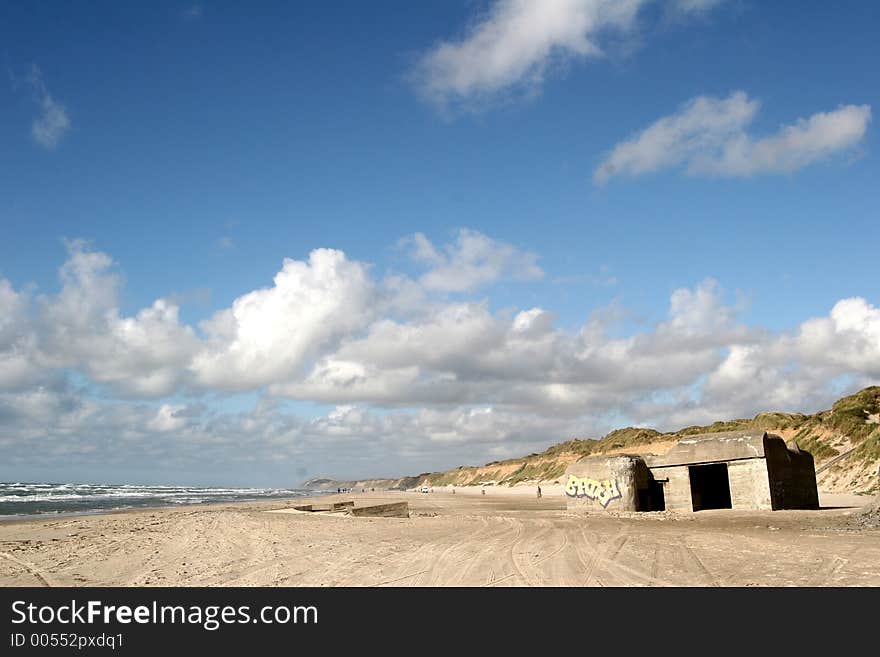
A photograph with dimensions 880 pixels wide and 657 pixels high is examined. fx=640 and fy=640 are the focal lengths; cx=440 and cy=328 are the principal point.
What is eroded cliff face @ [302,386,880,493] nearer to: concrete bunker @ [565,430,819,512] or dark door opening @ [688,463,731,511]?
dark door opening @ [688,463,731,511]

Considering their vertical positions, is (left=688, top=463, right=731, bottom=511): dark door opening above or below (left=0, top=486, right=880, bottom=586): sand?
below

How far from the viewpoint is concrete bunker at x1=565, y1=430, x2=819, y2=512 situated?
28188mm

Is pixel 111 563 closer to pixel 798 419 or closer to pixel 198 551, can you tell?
pixel 198 551

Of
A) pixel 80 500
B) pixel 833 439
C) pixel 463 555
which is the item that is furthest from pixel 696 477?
pixel 80 500

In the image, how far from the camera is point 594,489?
1238 inches

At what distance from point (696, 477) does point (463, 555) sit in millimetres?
21747

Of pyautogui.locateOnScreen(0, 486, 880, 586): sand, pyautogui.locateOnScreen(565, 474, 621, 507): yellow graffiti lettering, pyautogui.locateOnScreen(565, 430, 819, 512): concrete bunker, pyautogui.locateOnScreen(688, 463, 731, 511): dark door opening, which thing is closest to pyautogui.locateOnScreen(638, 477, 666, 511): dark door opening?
pyautogui.locateOnScreen(565, 430, 819, 512): concrete bunker

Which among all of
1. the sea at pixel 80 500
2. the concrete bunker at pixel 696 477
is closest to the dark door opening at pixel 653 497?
the concrete bunker at pixel 696 477

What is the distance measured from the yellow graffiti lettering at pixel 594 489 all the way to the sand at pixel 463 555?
6.21m
